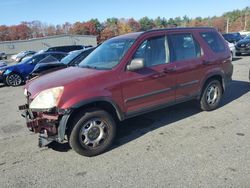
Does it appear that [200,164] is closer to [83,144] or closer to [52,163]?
[83,144]

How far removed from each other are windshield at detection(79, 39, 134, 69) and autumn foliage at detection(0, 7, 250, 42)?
8762 cm

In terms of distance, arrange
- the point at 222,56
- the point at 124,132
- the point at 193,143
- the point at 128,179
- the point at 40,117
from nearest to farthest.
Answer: the point at 128,179
the point at 40,117
the point at 193,143
the point at 124,132
the point at 222,56

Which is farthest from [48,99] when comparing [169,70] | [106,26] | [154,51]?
[106,26]

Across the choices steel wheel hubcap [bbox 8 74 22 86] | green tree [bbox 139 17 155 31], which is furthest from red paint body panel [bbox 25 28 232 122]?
green tree [bbox 139 17 155 31]

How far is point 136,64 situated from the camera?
435cm

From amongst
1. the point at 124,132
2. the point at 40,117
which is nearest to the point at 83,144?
the point at 40,117

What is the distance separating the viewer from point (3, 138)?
17.7ft

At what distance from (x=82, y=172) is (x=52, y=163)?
24.2 inches

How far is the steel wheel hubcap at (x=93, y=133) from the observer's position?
4207 millimetres

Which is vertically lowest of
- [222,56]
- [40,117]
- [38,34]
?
[40,117]

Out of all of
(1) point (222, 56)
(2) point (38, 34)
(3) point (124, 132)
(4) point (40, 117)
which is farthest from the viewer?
(2) point (38, 34)

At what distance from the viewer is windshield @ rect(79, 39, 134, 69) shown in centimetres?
462

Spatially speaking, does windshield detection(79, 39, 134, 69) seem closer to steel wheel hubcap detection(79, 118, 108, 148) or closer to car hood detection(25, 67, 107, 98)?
car hood detection(25, 67, 107, 98)

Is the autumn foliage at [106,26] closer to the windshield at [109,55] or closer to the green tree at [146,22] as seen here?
the green tree at [146,22]
